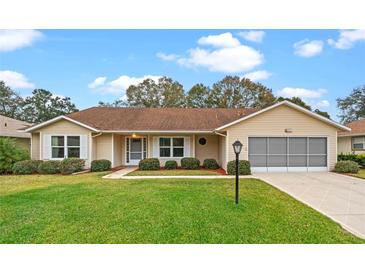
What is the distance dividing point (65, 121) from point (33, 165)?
307 cm

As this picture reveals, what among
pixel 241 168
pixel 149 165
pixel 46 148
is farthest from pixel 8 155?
pixel 241 168

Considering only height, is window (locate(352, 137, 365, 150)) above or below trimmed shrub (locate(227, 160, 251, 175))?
above

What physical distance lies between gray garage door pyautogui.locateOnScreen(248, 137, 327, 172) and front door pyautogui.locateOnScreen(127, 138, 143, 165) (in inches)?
304

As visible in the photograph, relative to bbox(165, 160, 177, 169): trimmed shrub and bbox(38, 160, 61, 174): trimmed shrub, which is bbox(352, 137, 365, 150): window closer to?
bbox(165, 160, 177, 169): trimmed shrub

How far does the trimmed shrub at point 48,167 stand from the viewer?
1334 cm

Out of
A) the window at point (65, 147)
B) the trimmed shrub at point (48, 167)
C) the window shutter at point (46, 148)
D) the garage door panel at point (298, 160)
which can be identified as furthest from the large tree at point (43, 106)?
the garage door panel at point (298, 160)

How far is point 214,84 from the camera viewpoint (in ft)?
112

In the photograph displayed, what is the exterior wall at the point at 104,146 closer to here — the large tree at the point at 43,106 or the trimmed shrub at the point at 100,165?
the trimmed shrub at the point at 100,165

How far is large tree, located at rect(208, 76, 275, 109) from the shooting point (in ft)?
109

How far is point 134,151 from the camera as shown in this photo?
1711 cm

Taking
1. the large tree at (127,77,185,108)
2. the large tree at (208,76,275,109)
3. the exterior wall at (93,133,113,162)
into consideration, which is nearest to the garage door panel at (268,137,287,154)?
the exterior wall at (93,133,113,162)
